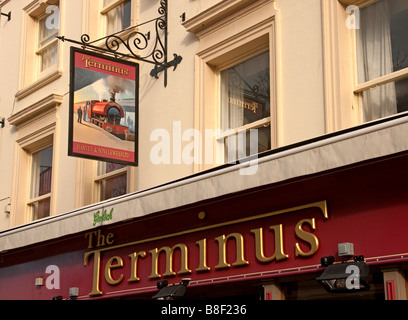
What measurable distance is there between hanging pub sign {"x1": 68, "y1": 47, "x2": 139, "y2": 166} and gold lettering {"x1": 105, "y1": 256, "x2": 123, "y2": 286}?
132 centimetres

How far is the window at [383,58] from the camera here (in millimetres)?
8031

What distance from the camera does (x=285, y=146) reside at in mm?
8391

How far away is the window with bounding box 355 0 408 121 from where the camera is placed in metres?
8.03

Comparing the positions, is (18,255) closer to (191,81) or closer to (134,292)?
(134,292)

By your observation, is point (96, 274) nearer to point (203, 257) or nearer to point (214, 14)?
point (203, 257)

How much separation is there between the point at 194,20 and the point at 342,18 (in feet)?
7.82

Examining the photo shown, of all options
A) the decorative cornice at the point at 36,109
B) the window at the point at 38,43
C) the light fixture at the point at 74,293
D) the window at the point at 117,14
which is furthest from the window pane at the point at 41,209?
the window at the point at 117,14

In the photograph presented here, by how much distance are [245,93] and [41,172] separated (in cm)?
508

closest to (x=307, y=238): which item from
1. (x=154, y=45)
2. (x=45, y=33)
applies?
Result: (x=154, y=45)

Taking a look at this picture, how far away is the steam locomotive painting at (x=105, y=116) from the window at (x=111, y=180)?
1426mm

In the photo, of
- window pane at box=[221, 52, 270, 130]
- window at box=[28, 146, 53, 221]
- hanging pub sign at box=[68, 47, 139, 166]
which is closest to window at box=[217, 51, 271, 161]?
window pane at box=[221, 52, 270, 130]

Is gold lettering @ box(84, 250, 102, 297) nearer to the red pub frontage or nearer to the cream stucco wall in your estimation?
the red pub frontage

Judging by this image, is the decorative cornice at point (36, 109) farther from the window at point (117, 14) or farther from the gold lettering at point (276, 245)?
the gold lettering at point (276, 245)

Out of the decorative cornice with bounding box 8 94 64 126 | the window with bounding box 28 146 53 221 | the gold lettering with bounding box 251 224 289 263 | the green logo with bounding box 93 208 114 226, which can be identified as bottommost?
the gold lettering with bounding box 251 224 289 263
